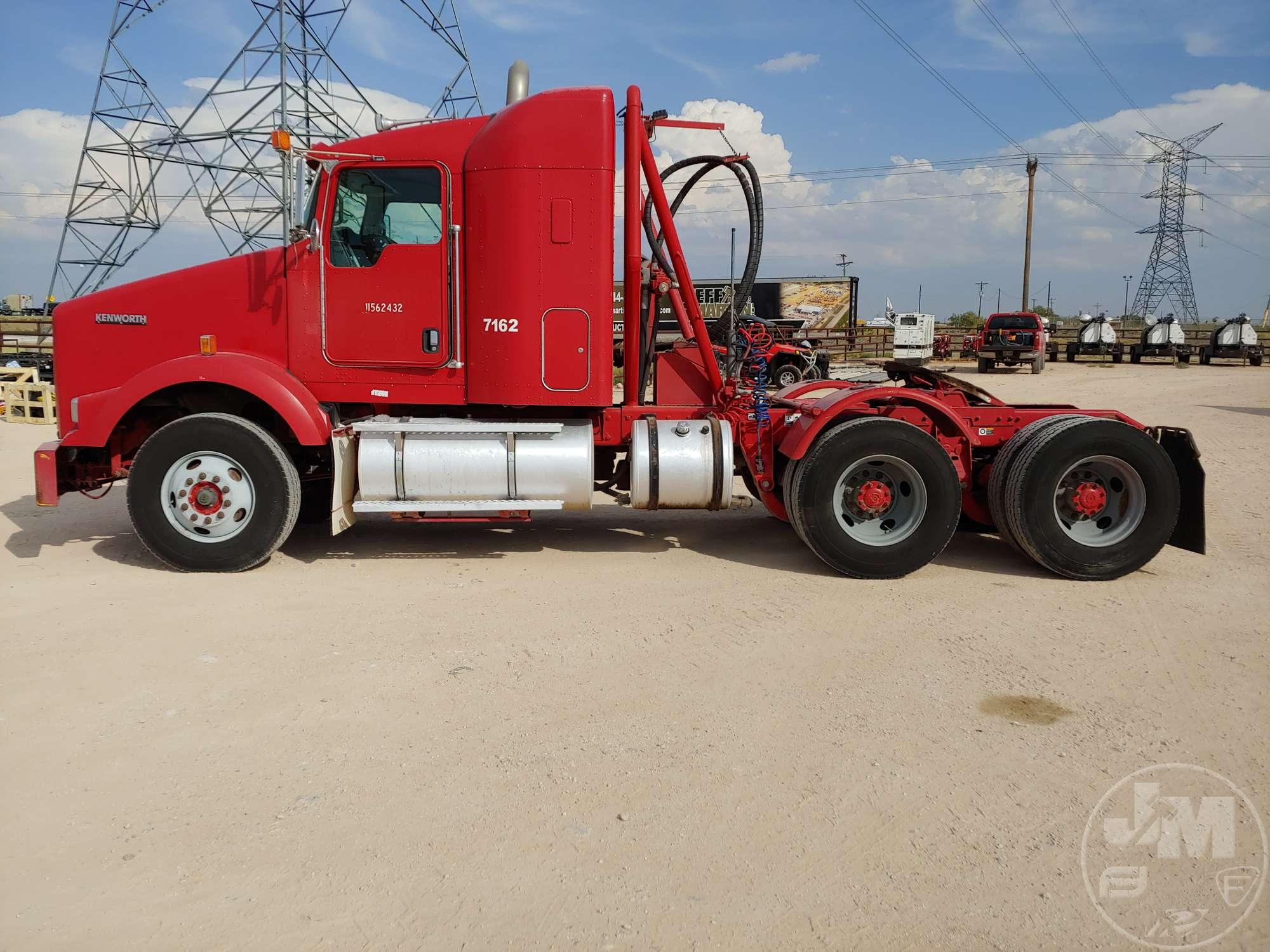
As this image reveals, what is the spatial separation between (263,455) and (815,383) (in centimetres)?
450

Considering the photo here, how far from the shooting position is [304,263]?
6629 mm

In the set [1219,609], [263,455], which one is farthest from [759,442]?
[263,455]

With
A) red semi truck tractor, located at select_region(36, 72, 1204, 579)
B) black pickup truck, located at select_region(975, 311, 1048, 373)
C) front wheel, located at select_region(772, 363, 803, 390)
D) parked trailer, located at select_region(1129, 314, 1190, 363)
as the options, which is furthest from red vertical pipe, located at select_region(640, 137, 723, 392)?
parked trailer, located at select_region(1129, 314, 1190, 363)

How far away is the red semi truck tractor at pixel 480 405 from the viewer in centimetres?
641

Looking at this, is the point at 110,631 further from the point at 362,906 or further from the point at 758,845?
the point at 758,845

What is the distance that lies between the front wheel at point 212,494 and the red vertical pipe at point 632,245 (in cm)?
271

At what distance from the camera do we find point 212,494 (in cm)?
641

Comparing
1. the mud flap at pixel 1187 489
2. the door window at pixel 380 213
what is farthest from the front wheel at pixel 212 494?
the mud flap at pixel 1187 489

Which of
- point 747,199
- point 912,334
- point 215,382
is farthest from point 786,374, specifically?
point 912,334

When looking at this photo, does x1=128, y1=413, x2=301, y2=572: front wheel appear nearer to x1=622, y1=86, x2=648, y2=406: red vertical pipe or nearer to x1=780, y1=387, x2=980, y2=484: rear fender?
x1=622, y1=86, x2=648, y2=406: red vertical pipe

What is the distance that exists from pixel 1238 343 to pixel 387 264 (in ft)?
128

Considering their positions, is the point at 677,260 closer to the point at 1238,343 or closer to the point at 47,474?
the point at 47,474

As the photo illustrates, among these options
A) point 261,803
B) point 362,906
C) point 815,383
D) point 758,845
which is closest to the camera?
point 362,906

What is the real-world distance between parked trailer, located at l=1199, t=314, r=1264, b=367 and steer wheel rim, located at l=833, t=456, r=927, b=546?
36.6m
